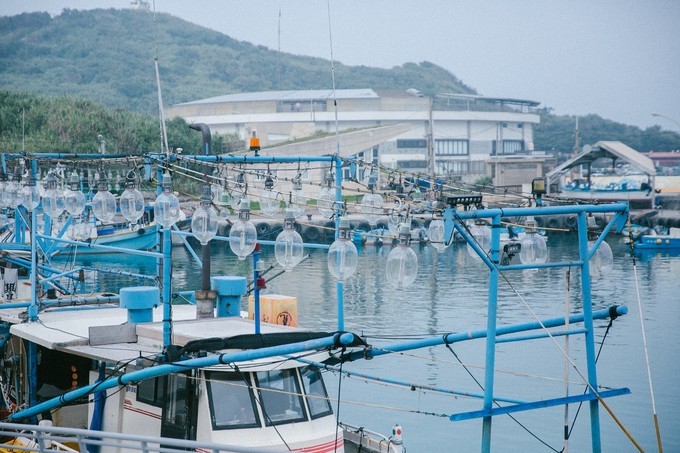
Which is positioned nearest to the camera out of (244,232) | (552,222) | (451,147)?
(244,232)

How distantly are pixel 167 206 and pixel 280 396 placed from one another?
130 inches

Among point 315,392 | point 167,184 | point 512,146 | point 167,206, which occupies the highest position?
point 512,146

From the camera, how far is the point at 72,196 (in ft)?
51.8

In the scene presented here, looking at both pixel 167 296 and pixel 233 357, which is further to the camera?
pixel 167 296

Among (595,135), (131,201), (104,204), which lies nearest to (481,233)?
(131,201)

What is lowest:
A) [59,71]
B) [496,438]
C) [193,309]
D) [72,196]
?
[496,438]

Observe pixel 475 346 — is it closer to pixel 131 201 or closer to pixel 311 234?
pixel 131 201

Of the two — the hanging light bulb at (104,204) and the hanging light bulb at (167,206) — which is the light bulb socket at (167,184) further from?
the hanging light bulb at (104,204)

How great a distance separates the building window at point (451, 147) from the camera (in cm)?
11856

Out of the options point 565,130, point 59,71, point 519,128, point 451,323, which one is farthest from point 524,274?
point 59,71

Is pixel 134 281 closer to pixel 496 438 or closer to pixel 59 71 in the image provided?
pixel 496 438

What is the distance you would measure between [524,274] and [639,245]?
56.5 ft

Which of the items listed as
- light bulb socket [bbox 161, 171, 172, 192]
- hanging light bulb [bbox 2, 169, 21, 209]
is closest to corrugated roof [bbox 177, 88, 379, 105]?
hanging light bulb [bbox 2, 169, 21, 209]

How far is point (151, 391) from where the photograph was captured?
12.7 metres
